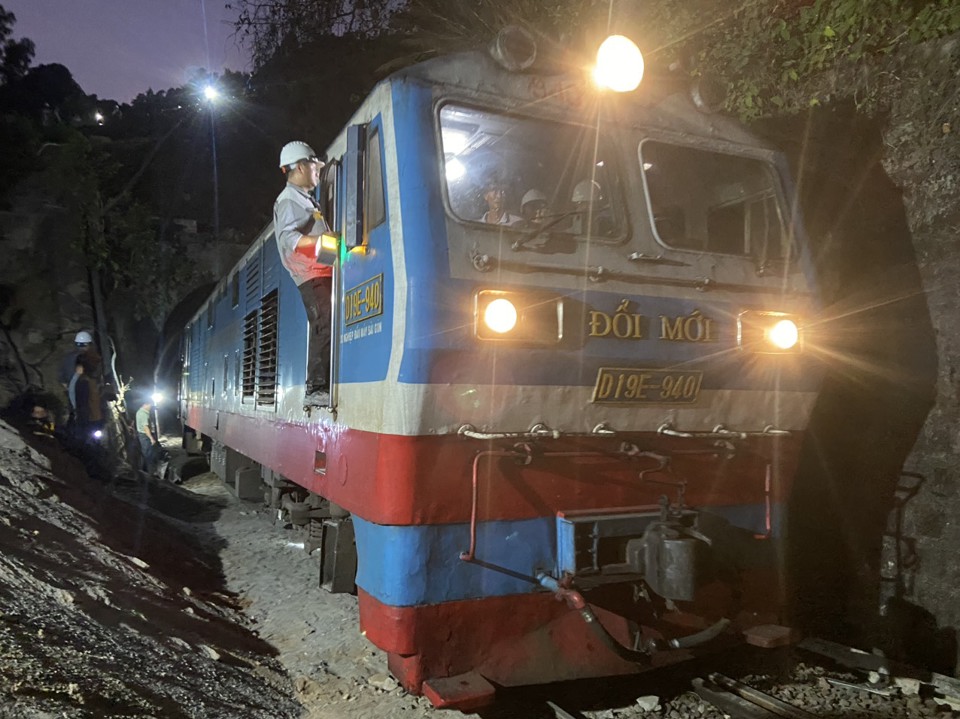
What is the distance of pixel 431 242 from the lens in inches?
115

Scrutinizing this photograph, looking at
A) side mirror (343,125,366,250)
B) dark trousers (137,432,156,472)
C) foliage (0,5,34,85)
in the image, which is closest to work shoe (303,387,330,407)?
side mirror (343,125,366,250)

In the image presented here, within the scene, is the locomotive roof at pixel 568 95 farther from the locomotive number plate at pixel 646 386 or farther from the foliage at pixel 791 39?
the locomotive number plate at pixel 646 386

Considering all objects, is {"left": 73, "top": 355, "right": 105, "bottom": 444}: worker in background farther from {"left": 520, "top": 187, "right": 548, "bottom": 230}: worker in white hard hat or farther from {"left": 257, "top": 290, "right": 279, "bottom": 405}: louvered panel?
{"left": 520, "top": 187, "right": 548, "bottom": 230}: worker in white hard hat

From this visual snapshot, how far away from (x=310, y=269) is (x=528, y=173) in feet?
4.59

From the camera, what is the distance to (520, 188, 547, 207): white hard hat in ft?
11.2

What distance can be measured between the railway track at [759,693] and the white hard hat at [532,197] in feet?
8.18

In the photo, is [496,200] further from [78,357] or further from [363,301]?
[78,357]

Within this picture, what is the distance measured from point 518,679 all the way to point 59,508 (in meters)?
4.50

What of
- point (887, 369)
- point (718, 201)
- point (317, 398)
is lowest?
point (317, 398)

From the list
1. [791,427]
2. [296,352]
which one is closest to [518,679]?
[791,427]

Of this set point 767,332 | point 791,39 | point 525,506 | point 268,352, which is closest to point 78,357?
point 268,352

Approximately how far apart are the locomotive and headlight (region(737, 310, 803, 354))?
1cm

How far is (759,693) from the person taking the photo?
3.53 metres

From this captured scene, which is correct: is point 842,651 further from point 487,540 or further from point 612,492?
point 487,540
